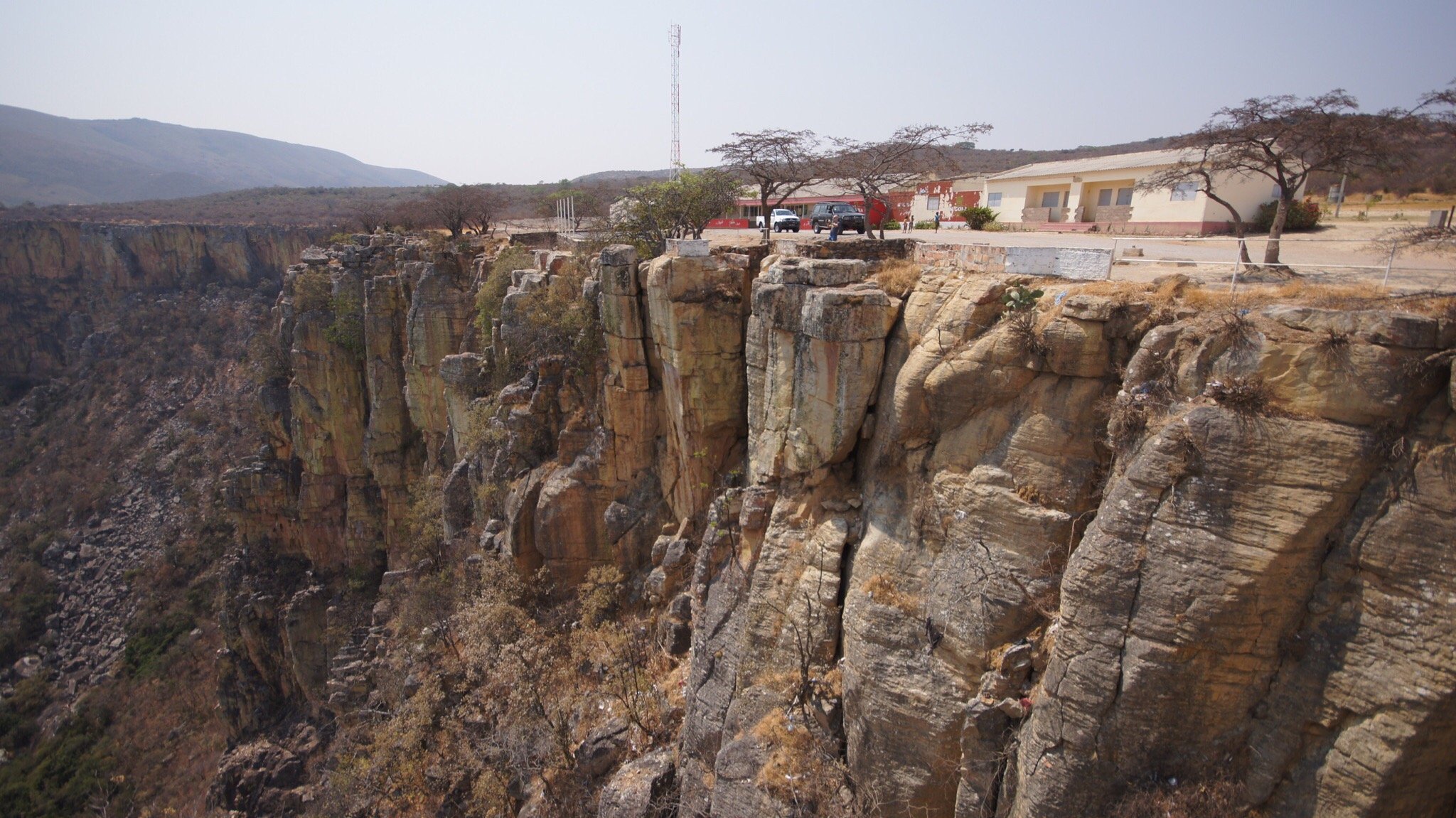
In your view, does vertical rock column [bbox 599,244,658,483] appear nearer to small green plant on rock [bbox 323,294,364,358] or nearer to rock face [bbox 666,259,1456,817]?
rock face [bbox 666,259,1456,817]

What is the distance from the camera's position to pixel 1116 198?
27.8 metres

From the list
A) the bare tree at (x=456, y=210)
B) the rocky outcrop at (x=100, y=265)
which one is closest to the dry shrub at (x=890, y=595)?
the bare tree at (x=456, y=210)

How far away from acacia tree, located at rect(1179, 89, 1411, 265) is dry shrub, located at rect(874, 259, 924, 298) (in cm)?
595

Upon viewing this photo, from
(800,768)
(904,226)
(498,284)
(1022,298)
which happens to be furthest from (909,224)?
(800,768)

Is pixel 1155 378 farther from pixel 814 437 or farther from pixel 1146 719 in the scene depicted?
pixel 814 437

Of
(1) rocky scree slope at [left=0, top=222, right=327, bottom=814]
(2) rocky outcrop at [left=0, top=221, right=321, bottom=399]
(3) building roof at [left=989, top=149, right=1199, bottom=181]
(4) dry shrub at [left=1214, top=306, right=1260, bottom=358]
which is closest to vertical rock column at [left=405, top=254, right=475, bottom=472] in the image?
(1) rocky scree slope at [left=0, top=222, right=327, bottom=814]

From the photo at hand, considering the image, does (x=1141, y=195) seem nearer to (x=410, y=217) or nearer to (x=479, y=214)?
(x=479, y=214)

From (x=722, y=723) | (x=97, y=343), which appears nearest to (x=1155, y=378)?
(x=722, y=723)

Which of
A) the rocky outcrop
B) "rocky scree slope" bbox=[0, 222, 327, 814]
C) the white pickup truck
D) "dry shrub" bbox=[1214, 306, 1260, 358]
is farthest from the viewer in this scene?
the rocky outcrop

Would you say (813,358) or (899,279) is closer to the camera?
(813,358)

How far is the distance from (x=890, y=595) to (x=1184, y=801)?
4545 millimetres

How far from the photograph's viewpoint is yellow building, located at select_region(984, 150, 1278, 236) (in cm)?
2092

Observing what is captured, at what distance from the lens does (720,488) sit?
732 inches

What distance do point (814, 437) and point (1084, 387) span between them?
4874mm
